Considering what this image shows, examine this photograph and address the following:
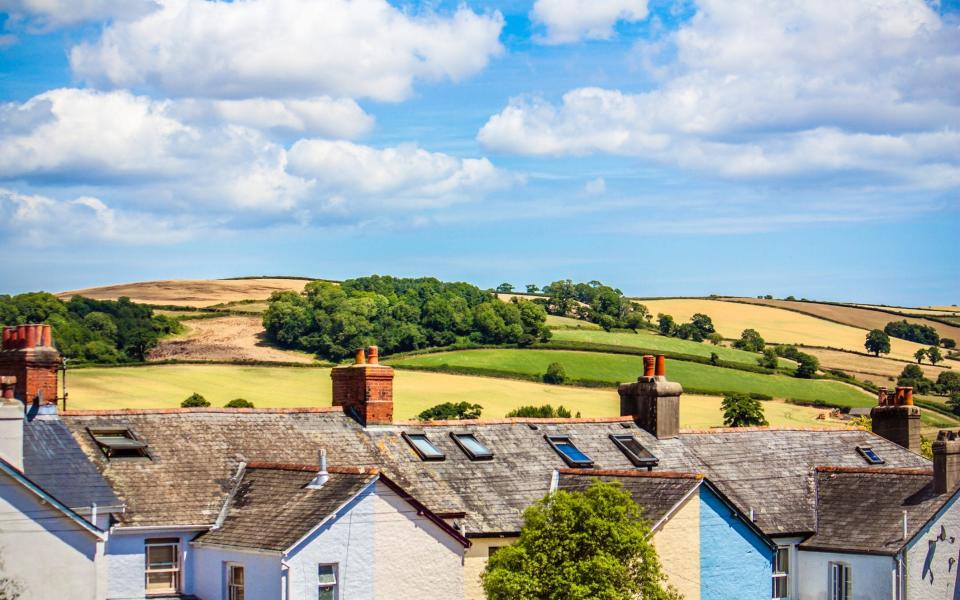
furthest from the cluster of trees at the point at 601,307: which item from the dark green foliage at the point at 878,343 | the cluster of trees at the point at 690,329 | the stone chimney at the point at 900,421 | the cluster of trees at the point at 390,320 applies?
the stone chimney at the point at 900,421

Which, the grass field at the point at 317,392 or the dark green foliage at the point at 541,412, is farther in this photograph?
the grass field at the point at 317,392

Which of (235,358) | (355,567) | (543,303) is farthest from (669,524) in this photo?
(543,303)

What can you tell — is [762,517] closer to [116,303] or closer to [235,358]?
[235,358]

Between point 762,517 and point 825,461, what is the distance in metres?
5.50

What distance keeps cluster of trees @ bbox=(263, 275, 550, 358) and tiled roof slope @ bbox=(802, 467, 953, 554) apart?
286ft

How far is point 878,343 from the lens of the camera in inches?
5984

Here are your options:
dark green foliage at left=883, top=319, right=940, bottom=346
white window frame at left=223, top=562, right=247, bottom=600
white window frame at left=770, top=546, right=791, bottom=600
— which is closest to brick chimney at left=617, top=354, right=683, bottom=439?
white window frame at left=770, top=546, right=791, bottom=600

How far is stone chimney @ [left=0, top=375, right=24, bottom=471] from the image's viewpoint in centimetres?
3123

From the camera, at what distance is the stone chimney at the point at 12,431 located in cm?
3123

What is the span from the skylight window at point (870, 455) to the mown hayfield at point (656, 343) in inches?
3533

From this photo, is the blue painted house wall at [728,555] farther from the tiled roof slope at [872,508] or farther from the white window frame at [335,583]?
the white window frame at [335,583]

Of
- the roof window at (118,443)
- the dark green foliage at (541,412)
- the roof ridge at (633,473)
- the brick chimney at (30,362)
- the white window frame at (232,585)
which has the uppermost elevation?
the brick chimney at (30,362)

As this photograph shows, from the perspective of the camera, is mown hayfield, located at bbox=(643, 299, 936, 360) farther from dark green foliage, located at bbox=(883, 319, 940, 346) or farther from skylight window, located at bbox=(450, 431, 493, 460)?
skylight window, located at bbox=(450, 431, 493, 460)

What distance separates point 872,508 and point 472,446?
12270 mm
